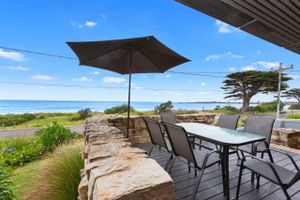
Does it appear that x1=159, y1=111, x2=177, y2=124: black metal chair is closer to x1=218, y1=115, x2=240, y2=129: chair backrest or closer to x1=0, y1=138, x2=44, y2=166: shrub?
x1=218, y1=115, x2=240, y2=129: chair backrest

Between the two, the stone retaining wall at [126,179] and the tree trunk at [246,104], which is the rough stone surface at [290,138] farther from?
the tree trunk at [246,104]

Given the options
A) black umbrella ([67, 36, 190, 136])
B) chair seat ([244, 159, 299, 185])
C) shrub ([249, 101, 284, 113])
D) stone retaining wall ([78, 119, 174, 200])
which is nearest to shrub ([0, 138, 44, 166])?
black umbrella ([67, 36, 190, 136])

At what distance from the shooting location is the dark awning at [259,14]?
72.7 inches

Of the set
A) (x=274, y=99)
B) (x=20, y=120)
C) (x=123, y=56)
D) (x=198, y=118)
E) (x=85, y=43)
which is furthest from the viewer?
(x=274, y=99)

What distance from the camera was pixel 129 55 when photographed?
3406 millimetres

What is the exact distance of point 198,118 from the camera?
548 cm

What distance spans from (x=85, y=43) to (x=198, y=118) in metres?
4.01

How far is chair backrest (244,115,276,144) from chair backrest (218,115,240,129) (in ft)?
0.75

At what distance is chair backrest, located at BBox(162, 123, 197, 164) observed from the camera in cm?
197

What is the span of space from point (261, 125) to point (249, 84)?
2289 cm

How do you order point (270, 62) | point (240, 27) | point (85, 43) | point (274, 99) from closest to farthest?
point (240, 27), point (85, 43), point (270, 62), point (274, 99)

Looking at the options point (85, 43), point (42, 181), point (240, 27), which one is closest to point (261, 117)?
point (240, 27)

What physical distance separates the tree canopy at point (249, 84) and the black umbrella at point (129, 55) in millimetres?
21820

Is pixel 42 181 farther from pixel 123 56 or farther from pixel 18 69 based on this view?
pixel 18 69
